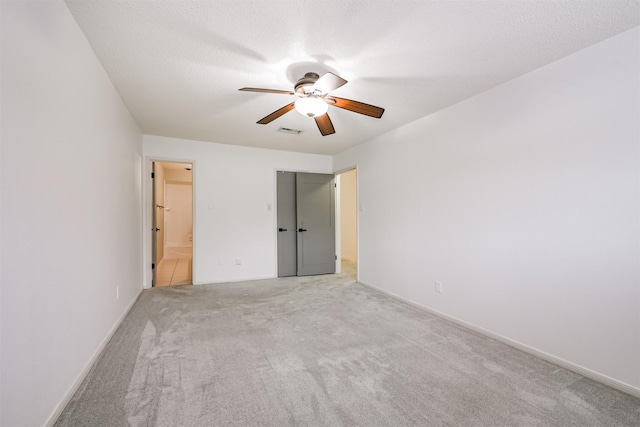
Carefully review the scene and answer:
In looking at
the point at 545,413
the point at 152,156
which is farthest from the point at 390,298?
the point at 152,156

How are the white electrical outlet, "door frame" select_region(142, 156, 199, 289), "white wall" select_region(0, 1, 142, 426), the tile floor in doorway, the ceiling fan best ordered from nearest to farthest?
"white wall" select_region(0, 1, 142, 426) < the ceiling fan < the white electrical outlet < "door frame" select_region(142, 156, 199, 289) < the tile floor in doorway

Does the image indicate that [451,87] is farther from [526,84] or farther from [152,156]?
[152,156]

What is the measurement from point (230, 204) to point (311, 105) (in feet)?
10.1

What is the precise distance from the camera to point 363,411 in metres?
1.63

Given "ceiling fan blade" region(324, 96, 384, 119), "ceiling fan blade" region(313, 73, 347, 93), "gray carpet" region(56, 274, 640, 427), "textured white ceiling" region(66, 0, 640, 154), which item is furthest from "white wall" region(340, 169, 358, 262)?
"ceiling fan blade" region(313, 73, 347, 93)

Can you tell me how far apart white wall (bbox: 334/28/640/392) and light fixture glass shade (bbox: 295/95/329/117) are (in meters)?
1.67

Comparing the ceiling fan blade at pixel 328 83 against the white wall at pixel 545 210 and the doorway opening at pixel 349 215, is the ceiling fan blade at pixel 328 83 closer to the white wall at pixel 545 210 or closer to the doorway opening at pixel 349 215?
the white wall at pixel 545 210

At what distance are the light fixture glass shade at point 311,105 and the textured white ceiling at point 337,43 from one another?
287 mm

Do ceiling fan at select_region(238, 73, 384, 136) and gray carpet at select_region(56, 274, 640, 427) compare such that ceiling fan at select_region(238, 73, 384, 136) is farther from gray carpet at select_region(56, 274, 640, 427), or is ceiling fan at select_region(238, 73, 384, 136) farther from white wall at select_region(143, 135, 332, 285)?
white wall at select_region(143, 135, 332, 285)

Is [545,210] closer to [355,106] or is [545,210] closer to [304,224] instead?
[355,106]

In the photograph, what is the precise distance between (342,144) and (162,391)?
4.06m

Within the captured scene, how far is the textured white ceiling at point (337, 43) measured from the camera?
1.67 meters

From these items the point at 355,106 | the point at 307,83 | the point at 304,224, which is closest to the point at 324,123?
the point at 355,106

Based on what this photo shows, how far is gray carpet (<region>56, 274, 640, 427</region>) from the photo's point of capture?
1.59 metres
